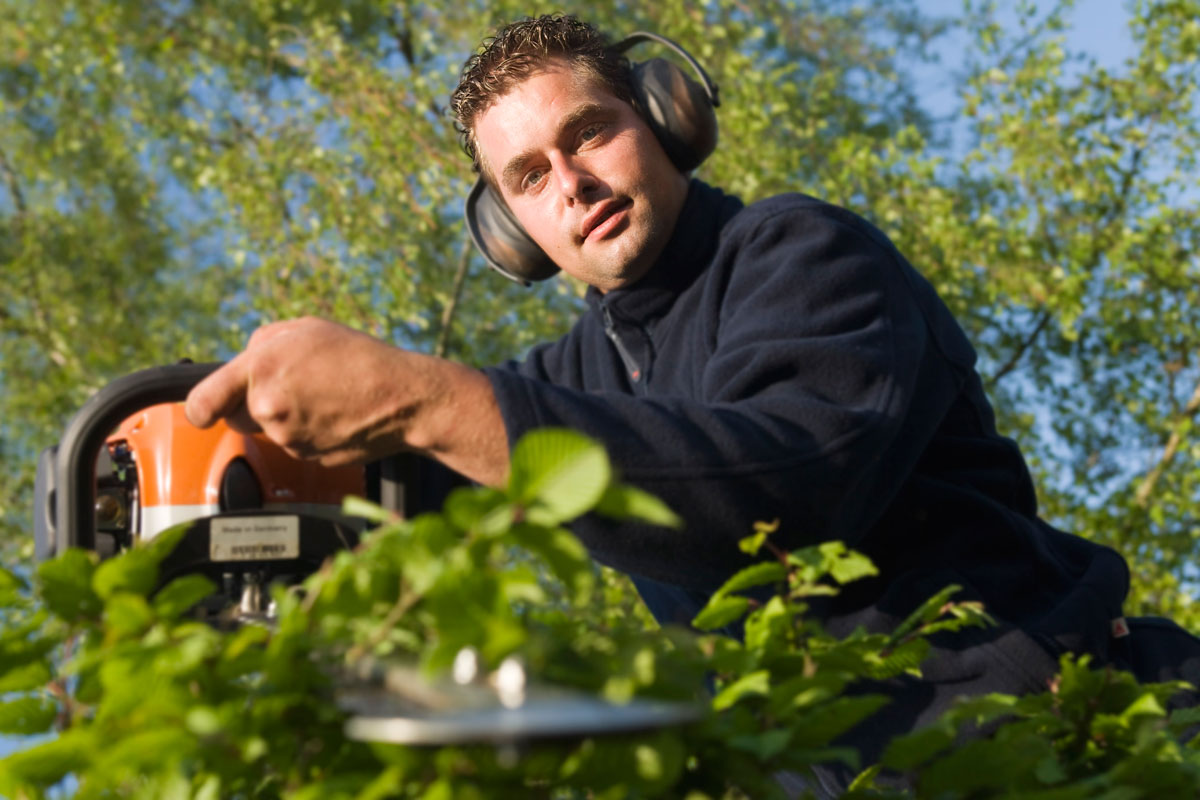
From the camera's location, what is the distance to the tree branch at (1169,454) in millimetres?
5335

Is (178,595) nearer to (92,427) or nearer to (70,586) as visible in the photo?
(70,586)

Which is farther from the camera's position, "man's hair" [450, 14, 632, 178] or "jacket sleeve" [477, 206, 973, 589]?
"man's hair" [450, 14, 632, 178]

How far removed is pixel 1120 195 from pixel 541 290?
3.05 m

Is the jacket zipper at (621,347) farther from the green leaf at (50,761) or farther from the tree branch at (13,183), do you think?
the tree branch at (13,183)

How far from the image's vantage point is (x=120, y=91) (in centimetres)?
807

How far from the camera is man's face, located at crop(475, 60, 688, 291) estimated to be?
4.90 ft

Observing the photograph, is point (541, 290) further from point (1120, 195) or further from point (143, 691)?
point (143, 691)

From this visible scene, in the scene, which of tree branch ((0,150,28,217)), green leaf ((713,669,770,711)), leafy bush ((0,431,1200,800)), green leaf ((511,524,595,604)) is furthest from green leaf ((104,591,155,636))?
tree branch ((0,150,28,217))

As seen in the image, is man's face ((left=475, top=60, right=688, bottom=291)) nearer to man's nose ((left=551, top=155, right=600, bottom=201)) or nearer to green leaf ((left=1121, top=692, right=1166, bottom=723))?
man's nose ((left=551, top=155, right=600, bottom=201))

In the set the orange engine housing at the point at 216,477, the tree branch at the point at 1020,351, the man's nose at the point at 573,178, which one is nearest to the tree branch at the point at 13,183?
the tree branch at the point at 1020,351

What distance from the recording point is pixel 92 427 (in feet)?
4.12

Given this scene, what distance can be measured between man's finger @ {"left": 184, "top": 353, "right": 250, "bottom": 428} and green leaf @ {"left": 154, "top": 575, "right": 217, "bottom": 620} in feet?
1.15

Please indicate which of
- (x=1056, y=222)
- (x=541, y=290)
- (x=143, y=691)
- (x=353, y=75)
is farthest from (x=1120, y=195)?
(x=143, y=691)

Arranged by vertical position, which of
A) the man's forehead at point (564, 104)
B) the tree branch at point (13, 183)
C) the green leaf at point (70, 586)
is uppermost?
the tree branch at point (13, 183)
